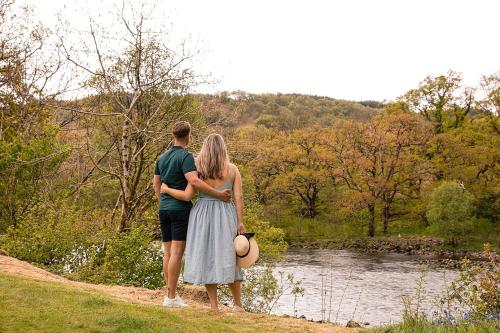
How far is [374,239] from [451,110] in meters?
18.7

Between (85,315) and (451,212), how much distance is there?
1601 inches

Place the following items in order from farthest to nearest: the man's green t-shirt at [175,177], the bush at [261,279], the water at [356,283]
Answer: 1. the water at [356,283]
2. the bush at [261,279]
3. the man's green t-shirt at [175,177]

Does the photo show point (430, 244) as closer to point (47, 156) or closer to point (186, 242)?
point (47, 156)

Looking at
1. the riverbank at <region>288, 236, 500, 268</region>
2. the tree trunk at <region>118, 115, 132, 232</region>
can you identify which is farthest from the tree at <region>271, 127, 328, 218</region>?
the tree trunk at <region>118, 115, 132, 232</region>

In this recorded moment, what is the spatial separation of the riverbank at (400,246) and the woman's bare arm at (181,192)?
3226cm

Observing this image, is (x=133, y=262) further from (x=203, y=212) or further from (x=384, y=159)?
(x=384, y=159)

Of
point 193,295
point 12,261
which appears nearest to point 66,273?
point 12,261

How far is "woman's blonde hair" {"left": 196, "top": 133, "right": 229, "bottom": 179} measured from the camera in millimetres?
7008

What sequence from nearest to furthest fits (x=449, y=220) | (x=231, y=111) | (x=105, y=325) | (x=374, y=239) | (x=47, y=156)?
(x=105, y=325) < (x=47, y=156) < (x=231, y=111) < (x=449, y=220) < (x=374, y=239)

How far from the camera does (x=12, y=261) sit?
35.6ft

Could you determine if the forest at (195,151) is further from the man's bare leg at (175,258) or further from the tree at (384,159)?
the man's bare leg at (175,258)

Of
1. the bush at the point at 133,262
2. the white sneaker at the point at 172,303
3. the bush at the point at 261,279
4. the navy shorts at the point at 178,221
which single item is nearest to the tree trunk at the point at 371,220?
the bush at the point at 261,279

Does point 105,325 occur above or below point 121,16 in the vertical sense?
below

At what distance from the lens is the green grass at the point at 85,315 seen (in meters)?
5.86
